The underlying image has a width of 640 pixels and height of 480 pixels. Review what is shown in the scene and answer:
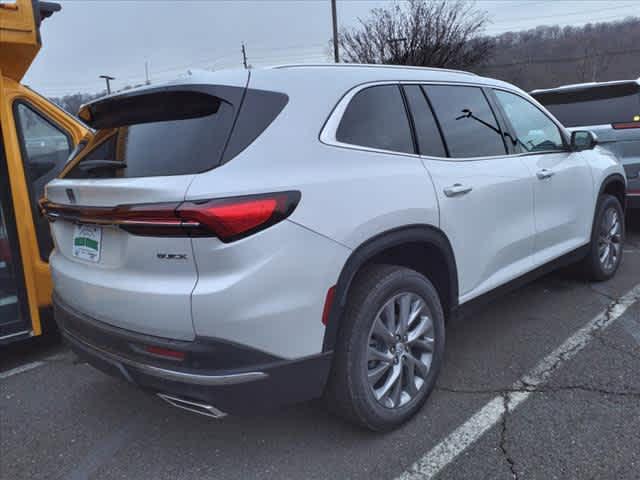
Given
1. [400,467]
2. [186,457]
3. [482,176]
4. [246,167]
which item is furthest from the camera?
[482,176]

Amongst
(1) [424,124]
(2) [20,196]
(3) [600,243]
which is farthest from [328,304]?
(3) [600,243]

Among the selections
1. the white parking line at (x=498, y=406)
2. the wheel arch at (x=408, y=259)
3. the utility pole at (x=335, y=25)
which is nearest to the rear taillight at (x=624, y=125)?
the white parking line at (x=498, y=406)

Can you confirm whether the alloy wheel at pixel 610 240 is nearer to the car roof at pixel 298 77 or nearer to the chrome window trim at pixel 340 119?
the chrome window trim at pixel 340 119

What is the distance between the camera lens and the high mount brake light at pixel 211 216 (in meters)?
1.98

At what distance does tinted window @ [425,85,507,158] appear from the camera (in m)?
3.09

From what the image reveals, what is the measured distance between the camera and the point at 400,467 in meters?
2.43

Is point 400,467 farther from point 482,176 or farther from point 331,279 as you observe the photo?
point 482,176

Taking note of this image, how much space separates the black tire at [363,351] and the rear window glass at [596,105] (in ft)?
15.6

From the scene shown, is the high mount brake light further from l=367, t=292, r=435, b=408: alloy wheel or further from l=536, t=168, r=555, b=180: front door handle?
l=536, t=168, r=555, b=180: front door handle

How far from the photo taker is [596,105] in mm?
6363

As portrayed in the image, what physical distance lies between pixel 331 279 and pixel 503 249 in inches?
60.7

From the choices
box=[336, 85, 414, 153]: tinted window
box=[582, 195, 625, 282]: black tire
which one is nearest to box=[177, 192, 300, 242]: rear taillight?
box=[336, 85, 414, 153]: tinted window

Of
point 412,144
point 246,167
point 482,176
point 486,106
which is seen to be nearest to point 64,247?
point 246,167

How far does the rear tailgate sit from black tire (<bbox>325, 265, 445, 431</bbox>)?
0.72 meters
